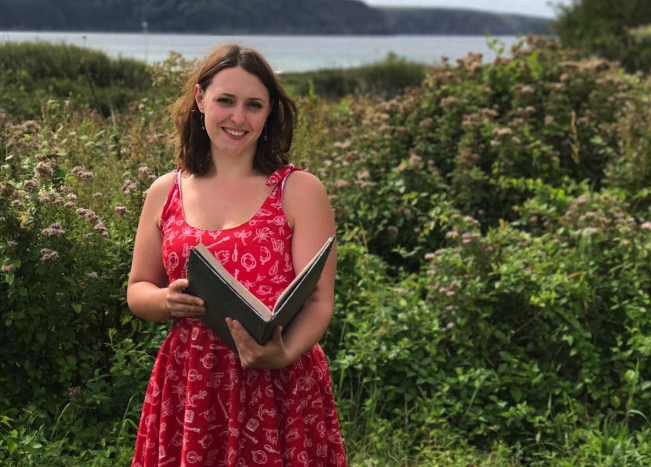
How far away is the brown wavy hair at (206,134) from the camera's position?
2357mm

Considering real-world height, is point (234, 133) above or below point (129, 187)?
above

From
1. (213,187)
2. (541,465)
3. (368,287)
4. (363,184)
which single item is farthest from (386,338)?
(213,187)

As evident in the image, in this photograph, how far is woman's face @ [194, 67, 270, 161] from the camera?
2320 millimetres

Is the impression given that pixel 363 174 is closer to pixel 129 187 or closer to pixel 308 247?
pixel 129 187

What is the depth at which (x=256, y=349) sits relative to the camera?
6.78ft

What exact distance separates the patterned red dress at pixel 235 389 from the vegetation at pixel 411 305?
1168mm

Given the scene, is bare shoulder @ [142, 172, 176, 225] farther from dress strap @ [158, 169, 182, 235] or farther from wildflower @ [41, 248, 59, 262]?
wildflower @ [41, 248, 59, 262]

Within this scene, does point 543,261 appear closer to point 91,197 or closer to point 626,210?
point 626,210

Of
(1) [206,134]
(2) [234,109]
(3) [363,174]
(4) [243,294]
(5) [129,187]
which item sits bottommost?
(3) [363,174]

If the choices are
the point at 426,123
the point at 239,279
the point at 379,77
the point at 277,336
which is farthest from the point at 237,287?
the point at 379,77

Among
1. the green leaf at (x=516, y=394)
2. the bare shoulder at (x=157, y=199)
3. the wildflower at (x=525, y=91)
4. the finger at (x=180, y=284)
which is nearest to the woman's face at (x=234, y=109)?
the bare shoulder at (x=157, y=199)

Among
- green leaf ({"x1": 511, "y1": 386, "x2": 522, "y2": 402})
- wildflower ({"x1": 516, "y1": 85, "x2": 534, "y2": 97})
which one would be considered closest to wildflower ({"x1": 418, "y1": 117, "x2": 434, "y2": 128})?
wildflower ({"x1": 516, "y1": 85, "x2": 534, "y2": 97})

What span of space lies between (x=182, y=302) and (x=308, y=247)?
1.25ft

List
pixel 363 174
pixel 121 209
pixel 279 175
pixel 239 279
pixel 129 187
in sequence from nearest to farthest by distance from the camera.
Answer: pixel 239 279, pixel 279 175, pixel 121 209, pixel 129 187, pixel 363 174
